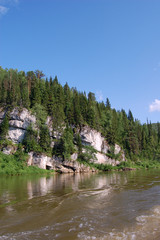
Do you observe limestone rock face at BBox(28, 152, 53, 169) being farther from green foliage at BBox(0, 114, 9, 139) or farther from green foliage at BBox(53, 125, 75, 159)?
green foliage at BBox(0, 114, 9, 139)

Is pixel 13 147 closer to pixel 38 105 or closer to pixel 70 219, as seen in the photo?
pixel 38 105

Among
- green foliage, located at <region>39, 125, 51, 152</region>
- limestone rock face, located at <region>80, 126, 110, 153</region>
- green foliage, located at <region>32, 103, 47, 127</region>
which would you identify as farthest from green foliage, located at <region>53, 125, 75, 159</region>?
limestone rock face, located at <region>80, 126, 110, 153</region>

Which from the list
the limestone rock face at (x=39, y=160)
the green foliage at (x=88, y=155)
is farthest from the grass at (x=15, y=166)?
the green foliage at (x=88, y=155)

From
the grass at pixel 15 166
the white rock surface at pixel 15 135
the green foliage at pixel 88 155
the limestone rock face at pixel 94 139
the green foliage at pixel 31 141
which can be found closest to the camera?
the grass at pixel 15 166

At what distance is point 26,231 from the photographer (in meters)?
6.60

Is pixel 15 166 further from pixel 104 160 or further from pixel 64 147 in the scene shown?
pixel 104 160

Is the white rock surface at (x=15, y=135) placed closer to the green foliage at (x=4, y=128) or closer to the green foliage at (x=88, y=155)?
the green foliage at (x=4, y=128)

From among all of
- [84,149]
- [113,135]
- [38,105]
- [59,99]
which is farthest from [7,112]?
[113,135]

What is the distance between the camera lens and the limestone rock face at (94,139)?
6306 cm

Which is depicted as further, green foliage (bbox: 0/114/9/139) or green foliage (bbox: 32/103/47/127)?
green foliage (bbox: 32/103/47/127)

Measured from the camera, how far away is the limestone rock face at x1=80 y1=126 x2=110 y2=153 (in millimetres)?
63062

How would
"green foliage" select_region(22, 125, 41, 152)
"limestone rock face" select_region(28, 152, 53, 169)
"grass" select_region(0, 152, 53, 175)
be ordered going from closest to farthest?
"grass" select_region(0, 152, 53, 175), "limestone rock face" select_region(28, 152, 53, 169), "green foliage" select_region(22, 125, 41, 152)

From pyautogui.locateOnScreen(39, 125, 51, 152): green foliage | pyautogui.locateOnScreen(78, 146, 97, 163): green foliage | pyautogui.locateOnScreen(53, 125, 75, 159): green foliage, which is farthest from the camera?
pyautogui.locateOnScreen(78, 146, 97, 163): green foliage

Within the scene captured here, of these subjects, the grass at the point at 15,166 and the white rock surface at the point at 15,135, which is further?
the white rock surface at the point at 15,135
